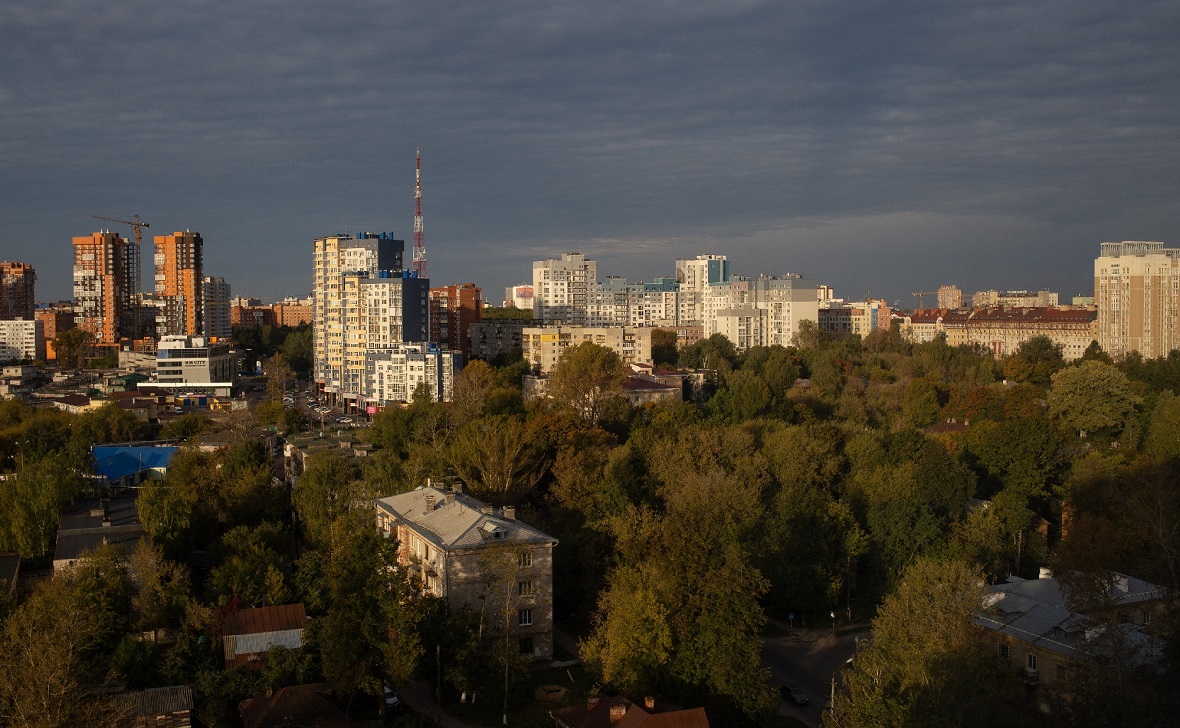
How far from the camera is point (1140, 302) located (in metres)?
52.2

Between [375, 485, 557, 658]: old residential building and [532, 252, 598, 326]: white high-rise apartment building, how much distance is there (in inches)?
2156

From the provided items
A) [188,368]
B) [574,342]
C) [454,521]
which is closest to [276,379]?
[188,368]

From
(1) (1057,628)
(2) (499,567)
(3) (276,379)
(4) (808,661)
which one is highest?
(3) (276,379)

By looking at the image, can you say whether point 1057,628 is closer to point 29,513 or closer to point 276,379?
point 29,513

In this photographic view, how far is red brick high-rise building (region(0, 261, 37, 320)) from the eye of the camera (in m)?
81.4

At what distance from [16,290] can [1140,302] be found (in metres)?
81.0

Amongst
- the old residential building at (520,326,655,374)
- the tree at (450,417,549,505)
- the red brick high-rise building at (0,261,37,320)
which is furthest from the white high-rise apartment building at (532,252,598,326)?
the tree at (450,417,549,505)

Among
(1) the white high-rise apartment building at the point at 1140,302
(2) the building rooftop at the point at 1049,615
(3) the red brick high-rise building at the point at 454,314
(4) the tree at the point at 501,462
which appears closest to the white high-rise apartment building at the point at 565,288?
(3) the red brick high-rise building at the point at 454,314

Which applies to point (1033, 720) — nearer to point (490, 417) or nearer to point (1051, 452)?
point (1051, 452)

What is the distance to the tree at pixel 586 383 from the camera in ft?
101

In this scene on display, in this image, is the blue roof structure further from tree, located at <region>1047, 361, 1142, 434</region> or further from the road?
tree, located at <region>1047, 361, 1142, 434</region>

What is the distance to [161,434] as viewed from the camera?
3378 cm

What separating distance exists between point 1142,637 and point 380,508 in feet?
38.2

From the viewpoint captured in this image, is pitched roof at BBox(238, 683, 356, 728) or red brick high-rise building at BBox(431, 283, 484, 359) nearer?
pitched roof at BBox(238, 683, 356, 728)
